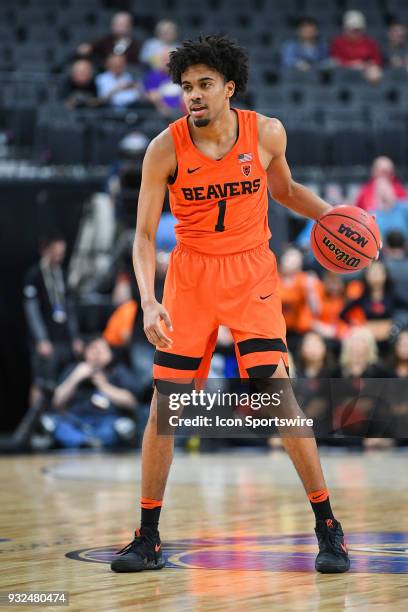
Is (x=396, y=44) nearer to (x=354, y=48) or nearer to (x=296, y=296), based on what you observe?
(x=354, y=48)

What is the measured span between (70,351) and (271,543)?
23.5 feet

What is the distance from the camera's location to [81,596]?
12.6 feet

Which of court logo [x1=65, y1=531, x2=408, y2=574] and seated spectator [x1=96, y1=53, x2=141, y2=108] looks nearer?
court logo [x1=65, y1=531, x2=408, y2=574]

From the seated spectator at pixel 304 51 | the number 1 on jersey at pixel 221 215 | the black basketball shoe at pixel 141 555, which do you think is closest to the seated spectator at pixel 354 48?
the seated spectator at pixel 304 51

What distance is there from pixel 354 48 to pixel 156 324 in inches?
512

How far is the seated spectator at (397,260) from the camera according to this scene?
477 inches

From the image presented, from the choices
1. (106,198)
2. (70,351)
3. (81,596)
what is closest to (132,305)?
(70,351)

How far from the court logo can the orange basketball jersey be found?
47.8 inches

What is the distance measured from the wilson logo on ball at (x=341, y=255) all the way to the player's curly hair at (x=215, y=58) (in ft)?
2.38

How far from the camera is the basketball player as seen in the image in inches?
177

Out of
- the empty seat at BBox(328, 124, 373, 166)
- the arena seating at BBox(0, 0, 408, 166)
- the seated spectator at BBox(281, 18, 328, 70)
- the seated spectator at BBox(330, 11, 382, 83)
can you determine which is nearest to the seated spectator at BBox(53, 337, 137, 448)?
the arena seating at BBox(0, 0, 408, 166)

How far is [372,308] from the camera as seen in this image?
11328 millimetres

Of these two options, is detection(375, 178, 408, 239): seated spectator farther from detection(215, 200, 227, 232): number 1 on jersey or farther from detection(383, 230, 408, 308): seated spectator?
detection(215, 200, 227, 232): number 1 on jersey

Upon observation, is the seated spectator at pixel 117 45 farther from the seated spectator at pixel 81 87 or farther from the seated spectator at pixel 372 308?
the seated spectator at pixel 372 308
